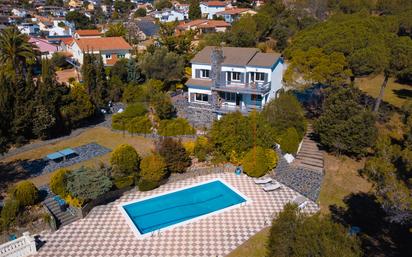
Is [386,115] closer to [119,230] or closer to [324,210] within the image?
[324,210]

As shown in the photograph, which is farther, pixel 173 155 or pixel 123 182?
pixel 173 155

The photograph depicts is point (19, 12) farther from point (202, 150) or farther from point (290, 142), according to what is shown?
point (290, 142)

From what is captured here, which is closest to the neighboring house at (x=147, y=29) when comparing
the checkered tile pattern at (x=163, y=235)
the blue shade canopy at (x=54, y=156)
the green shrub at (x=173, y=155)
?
the blue shade canopy at (x=54, y=156)

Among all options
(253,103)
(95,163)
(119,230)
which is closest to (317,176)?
(253,103)

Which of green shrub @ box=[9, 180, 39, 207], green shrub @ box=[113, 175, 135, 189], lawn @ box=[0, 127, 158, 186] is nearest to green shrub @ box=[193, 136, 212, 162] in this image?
lawn @ box=[0, 127, 158, 186]

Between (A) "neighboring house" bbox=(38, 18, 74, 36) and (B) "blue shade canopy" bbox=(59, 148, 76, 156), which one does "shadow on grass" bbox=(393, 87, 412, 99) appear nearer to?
(B) "blue shade canopy" bbox=(59, 148, 76, 156)

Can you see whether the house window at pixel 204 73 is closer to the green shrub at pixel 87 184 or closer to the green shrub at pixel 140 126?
the green shrub at pixel 140 126

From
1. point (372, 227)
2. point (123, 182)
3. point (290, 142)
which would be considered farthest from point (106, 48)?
point (372, 227)
